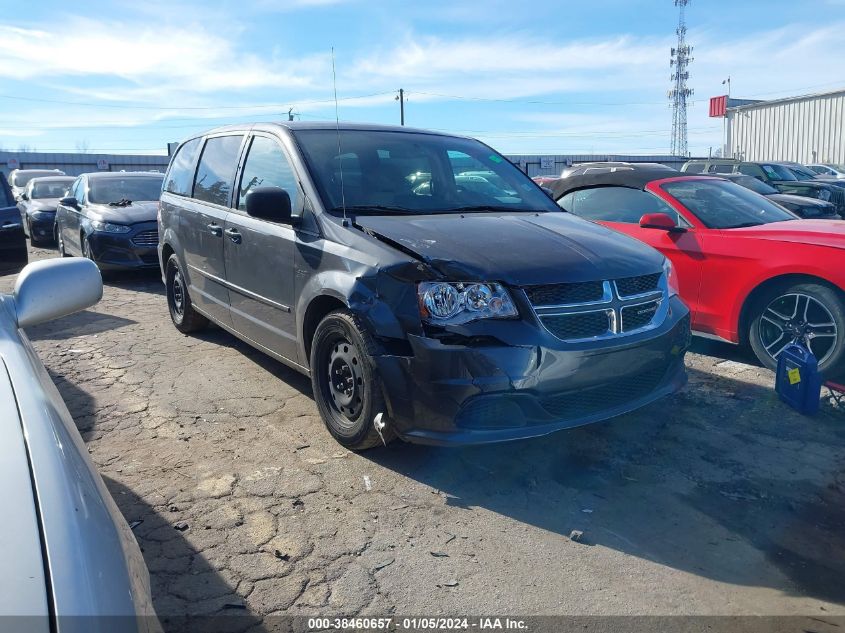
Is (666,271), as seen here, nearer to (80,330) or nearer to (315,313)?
(315,313)

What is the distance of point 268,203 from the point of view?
3.91 meters

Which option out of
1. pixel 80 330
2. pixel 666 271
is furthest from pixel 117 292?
pixel 666 271

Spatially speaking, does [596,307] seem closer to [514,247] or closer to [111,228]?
[514,247]

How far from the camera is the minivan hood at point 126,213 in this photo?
31.0 feet

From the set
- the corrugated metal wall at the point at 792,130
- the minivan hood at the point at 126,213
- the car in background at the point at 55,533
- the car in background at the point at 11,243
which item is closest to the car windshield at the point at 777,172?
the minivan hood at the point at 126,213

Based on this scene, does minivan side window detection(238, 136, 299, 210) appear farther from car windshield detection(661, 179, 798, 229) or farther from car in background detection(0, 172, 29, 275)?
car windshield detection(661, 179, 798, 229)

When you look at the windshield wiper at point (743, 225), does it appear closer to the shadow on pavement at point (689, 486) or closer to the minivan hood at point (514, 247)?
the shadow on pavement at point (689, 486)

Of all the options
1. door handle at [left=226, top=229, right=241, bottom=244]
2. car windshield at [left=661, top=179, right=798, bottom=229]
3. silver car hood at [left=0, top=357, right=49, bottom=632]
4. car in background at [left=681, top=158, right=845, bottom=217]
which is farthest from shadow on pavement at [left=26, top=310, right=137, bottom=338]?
car in background at [left=681, top=158, right=845, bottom=217]

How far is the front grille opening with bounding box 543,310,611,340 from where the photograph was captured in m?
3.29

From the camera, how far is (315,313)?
3992mm

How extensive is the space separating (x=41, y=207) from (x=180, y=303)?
9730 millimetres

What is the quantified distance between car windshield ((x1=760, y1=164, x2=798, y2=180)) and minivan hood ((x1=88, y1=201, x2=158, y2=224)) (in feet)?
48.8

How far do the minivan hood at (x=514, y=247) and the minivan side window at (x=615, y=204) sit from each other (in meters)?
2.11

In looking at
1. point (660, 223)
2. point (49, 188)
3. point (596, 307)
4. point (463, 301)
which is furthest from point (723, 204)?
point (49, 188)
